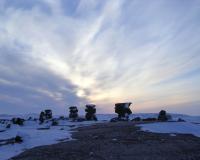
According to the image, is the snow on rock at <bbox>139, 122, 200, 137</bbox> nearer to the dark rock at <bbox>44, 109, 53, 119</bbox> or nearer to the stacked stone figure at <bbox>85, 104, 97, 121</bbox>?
the stacked stone figure at <bbox>85, 104, 97, 121</bbox>

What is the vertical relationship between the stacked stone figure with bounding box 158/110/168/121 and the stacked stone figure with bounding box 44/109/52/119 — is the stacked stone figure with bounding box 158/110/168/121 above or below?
below

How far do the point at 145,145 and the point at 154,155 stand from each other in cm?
427

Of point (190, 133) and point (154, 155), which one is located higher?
point (190, 133)

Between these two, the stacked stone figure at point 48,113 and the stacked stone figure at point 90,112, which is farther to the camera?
the stacked stone figure at point 48,113

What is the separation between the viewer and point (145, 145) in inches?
939

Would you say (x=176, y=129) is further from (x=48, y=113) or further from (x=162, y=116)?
(x=48, y=113)

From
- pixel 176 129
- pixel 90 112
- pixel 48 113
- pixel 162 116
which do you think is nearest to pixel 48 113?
pixel 48 113

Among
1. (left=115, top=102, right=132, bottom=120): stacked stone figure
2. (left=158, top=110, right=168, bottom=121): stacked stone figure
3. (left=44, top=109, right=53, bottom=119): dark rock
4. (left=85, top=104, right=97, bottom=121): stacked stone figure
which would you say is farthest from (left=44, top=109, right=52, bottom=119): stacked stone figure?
(left=158, top=110, right=168, bottom=121): stacked stone figure

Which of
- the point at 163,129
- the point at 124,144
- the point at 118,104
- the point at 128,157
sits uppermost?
the point at 118,104

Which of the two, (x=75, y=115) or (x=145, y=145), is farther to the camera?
(x=75, y=115)

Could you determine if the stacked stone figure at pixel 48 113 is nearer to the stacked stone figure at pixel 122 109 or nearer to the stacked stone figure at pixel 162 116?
the stacked stone figure at pixel 122 109

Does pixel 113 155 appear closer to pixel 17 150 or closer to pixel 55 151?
pixel 55 151

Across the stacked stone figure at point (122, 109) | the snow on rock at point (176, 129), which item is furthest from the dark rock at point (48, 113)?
the snow on rock at point (176, 129)

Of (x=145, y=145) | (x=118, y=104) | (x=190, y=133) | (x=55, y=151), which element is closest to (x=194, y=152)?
(x=145, y=145)
